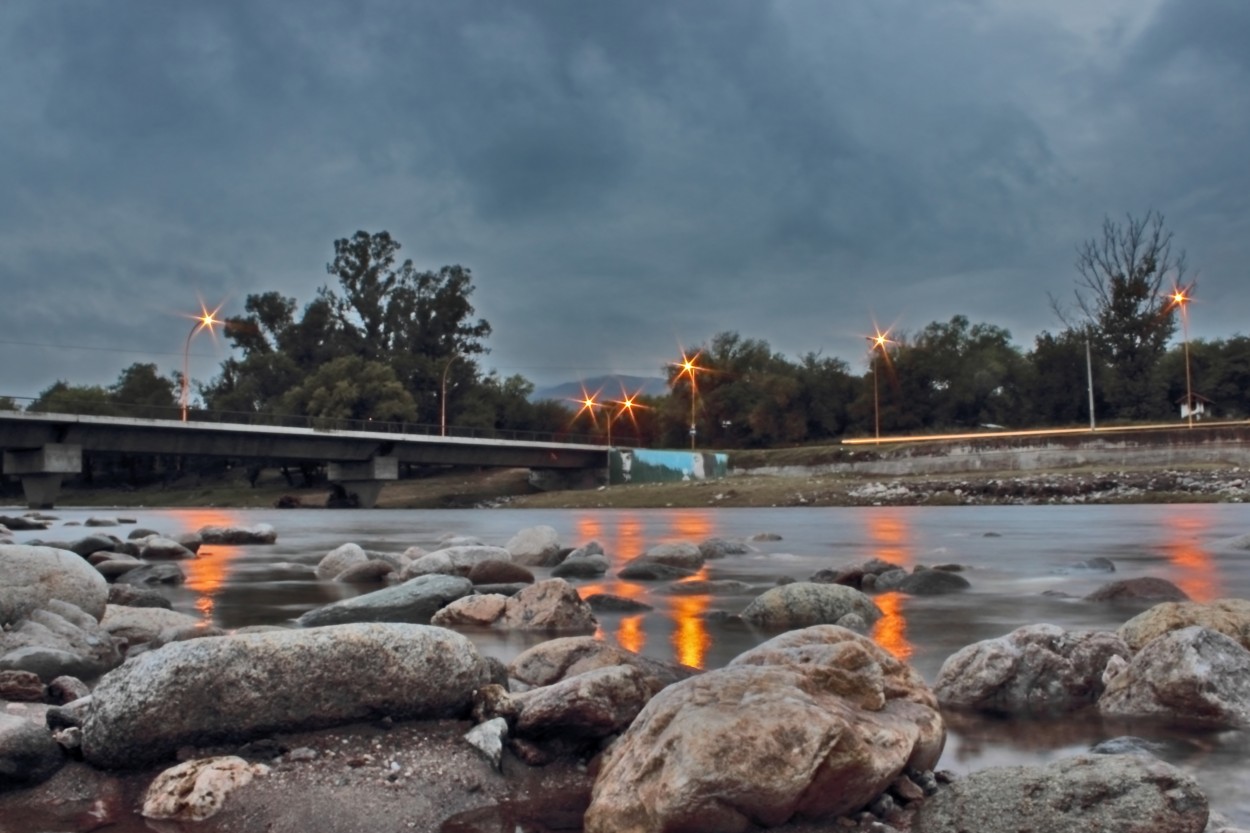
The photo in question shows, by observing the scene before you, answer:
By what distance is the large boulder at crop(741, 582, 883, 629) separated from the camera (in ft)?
34.7

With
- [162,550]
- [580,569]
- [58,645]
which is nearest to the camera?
[58,645]

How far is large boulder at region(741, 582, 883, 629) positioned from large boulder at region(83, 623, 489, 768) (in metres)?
5.24

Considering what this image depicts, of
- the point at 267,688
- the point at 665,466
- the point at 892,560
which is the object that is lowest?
the point at 892,560

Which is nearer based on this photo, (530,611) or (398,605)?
(530,611)

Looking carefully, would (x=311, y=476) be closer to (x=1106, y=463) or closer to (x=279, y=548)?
(x=1106, y=463)

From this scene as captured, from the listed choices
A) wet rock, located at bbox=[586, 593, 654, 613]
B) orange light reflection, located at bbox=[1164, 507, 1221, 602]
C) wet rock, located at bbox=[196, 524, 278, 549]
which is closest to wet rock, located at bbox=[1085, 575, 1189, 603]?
orange light reflection, located at bbox=[1164, 507, 1221, 602]

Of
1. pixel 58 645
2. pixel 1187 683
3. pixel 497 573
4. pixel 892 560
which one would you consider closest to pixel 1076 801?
pixel 1187 683

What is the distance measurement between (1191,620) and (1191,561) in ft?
35.7

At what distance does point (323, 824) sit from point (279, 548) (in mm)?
22074

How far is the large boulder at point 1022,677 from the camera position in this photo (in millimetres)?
7004

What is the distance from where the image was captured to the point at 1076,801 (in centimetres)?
449

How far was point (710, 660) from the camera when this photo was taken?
347 inches

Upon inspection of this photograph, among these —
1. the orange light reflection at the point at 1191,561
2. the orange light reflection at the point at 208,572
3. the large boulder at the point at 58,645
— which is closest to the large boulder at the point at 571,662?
the large boulder at the point at 58,645

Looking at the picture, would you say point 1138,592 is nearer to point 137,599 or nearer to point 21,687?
point 21,687
